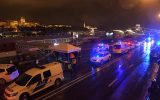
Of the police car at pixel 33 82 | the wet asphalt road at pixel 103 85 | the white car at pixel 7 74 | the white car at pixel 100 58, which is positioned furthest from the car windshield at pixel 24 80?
the white car at pixel 100 58

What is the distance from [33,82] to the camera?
47.5ft

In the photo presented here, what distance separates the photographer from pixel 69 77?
2003cm

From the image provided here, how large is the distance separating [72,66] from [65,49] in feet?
8.09

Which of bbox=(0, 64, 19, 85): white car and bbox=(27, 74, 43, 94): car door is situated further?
bbox=(0, 64, 19, 85): white car

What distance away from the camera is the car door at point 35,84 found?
14.2m

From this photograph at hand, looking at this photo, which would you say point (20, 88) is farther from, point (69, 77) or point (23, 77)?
point (69, 77)

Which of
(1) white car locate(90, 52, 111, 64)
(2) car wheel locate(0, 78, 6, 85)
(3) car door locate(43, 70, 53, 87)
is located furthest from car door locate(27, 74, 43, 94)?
(1) white car locate(90, 52, 111, 64)

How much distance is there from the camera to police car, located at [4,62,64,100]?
13.5 meters

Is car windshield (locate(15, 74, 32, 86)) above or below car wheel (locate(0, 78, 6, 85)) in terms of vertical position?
above

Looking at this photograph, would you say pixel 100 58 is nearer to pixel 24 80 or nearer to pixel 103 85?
pixel 103 85

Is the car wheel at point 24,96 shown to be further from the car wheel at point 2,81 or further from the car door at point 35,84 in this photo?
the car wheel at point 2,81

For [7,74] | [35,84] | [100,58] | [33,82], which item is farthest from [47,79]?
[100,58]

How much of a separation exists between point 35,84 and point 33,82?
0.22 m

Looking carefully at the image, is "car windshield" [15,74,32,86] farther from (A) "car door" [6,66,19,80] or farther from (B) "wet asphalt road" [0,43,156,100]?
(A) "car door" [6,66,19,80]
